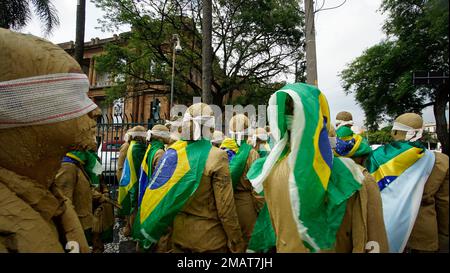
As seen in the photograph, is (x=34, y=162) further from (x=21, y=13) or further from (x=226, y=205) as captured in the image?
(x=21, y=13)

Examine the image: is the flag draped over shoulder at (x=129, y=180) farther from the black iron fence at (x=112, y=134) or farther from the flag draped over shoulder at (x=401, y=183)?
the flag draped over shoulder at (x=401, y=183)

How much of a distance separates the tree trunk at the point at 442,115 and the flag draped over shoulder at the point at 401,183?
2.11 m

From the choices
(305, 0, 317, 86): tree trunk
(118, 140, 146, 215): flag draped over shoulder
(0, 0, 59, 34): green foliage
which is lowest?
(118, 140, 146, 215): flag draped over shoulder

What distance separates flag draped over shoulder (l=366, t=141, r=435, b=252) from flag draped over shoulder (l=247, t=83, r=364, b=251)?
1.55 meters

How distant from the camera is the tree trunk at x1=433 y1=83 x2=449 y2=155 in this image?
41.3 inches

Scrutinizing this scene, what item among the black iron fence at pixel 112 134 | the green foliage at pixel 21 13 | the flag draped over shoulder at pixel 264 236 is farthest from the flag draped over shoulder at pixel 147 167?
the green foliage at pixel 21 13

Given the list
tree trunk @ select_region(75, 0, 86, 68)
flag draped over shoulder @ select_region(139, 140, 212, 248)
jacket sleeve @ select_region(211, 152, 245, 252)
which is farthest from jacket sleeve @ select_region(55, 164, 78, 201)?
tree trunk @ select_region(75, 0, 86, 68)

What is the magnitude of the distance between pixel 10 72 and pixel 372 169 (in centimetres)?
358

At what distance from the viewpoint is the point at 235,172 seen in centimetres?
390

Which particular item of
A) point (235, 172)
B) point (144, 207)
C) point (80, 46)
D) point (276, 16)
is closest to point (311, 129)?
point (144, 207)

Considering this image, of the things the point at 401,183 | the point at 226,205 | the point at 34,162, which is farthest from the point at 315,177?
the point at 401,183

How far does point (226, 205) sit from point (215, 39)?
16.0 metres

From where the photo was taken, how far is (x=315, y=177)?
67.3 inches

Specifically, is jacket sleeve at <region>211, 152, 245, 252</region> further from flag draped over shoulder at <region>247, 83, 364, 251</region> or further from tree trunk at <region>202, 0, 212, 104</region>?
tree trunk at <region>202, 0, 212, 104</region>
